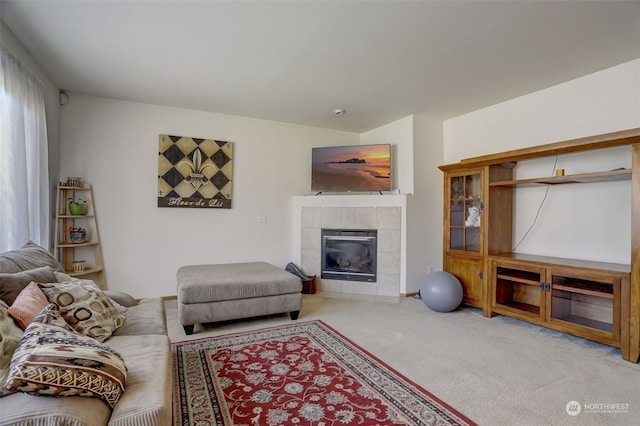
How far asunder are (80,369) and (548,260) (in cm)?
377

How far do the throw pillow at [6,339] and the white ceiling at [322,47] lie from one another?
202cm

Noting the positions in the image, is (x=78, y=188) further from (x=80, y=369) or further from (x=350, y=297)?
(x=350, y=297)

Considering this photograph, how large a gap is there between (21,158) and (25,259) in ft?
3.56

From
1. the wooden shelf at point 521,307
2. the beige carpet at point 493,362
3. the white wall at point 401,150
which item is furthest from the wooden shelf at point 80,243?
A: the wooden shelf at point 521,307

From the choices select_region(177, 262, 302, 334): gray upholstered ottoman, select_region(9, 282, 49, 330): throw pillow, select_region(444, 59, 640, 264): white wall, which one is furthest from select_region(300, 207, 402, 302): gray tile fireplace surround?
select_region(9, 282, 49, 330): throw pillow

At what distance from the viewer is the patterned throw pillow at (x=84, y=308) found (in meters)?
1.68

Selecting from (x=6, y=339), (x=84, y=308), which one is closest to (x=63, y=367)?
(x=6, y=339)

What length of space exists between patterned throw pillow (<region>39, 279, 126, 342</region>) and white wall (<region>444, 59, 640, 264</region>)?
4124mm

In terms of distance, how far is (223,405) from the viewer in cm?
185

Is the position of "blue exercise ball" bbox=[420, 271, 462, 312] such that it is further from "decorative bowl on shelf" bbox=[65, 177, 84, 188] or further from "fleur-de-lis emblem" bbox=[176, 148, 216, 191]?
"decorative bowl on shelf" bbox=[65, 177, 84, 188]

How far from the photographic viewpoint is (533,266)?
10.1 ft

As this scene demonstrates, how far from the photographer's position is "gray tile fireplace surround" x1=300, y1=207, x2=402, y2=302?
4.33m

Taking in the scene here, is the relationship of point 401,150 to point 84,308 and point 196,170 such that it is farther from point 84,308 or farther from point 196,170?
point 84,308

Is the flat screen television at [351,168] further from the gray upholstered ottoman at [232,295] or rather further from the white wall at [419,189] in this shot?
the gray upholstered ottoman at [232,295]
